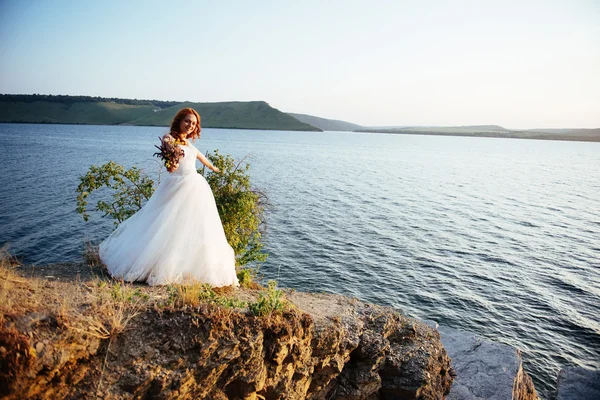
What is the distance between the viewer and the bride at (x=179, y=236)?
7.46 m

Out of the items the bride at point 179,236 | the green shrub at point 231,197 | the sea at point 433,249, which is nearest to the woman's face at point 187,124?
the bride at point 179,236

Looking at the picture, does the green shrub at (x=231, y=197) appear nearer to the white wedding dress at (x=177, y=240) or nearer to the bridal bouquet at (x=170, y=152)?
the white wedding dress at (x=177, y=240)

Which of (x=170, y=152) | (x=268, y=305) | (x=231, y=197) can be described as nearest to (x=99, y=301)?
(x=268, y=305)

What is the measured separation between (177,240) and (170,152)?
1.87m

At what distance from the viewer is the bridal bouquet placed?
7.46 metres

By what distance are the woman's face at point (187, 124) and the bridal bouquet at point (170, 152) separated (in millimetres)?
281

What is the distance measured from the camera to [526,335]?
51.7 feet

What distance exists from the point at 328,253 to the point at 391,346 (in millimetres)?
13391

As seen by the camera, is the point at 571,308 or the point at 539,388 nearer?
the point at 539,388

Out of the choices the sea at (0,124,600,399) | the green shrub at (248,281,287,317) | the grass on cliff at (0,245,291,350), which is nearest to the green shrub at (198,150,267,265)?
the grass on cliff at (0,245,291,350)

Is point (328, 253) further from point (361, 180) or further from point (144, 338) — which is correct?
point (361, 180)

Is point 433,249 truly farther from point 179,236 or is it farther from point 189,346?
point 189,346

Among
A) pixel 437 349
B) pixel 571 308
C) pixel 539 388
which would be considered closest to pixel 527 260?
pixel 571 308

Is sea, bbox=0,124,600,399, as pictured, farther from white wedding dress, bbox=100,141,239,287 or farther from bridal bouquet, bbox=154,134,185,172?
bridal bouquet, bbox=154,134,185,172
